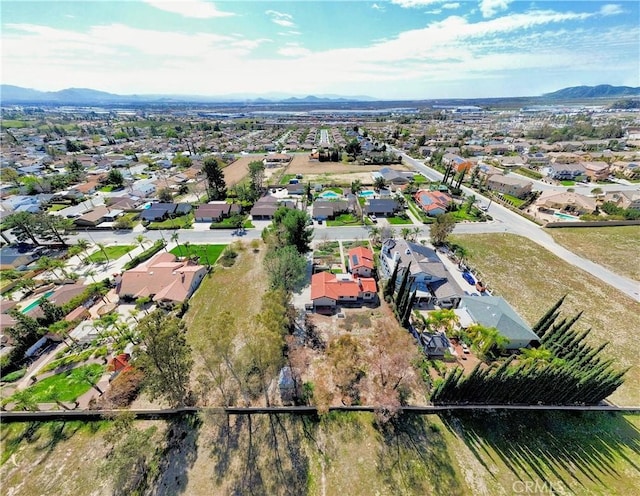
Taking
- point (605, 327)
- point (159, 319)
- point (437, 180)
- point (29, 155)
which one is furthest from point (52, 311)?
point (29, 155)

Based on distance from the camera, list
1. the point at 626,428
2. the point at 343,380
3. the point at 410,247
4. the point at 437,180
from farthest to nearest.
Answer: the point at 437,180 → the point at 410,247 → the point at 343,380 → the point at 626,428

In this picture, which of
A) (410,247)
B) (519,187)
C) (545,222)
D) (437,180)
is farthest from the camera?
(437,180)

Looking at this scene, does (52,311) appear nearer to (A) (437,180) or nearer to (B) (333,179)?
(B) (333,179)

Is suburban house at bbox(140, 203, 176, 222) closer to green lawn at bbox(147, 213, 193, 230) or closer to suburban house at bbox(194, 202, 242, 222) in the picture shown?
green lawn at bbox(147, 213, 193, 230)

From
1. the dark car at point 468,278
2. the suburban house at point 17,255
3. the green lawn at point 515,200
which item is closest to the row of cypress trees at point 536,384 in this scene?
the dark car at point 468,278

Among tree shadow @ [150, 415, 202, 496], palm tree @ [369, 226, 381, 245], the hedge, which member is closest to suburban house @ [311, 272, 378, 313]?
palm tree @ [369, 226, 381, 245]

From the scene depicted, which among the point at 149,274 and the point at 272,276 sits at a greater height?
the point at 272,276
